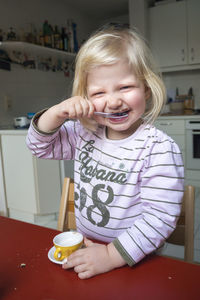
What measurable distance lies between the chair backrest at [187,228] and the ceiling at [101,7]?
3.23m

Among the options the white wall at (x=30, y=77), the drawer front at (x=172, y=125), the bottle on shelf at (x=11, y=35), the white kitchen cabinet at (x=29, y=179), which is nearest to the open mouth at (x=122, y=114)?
the white kitchen cabinet at (x=29, y=179)

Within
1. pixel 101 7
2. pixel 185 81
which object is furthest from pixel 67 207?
pixel 101 7

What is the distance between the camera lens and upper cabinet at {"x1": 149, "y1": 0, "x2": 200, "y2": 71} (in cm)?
321

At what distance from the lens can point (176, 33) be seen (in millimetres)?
3312

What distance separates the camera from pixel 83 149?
87cm

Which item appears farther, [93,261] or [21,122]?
[21,122]

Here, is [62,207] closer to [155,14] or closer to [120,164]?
[120,164]

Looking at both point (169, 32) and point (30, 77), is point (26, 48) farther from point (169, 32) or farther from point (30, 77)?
point (169, 32)

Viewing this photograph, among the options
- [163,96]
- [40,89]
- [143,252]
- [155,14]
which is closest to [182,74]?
[155,14]

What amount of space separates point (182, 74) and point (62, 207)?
3.21 metres

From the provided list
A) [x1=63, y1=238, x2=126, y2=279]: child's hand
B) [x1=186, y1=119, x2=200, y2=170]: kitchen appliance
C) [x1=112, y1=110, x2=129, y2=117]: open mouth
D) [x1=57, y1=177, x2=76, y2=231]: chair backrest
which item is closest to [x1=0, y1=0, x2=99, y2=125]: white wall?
[x1=186, y1=119, x2=200, y2=170]: kitchen appliance


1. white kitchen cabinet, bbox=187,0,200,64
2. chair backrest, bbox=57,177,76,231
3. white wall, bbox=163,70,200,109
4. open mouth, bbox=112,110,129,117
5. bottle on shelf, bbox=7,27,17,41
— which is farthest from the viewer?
white wall, bbox=163,70,200,109

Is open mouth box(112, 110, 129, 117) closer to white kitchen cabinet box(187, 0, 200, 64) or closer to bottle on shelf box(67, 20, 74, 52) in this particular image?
bottle on shelf box(67, 20, 74, 52)

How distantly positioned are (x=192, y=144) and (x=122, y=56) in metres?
2.61
